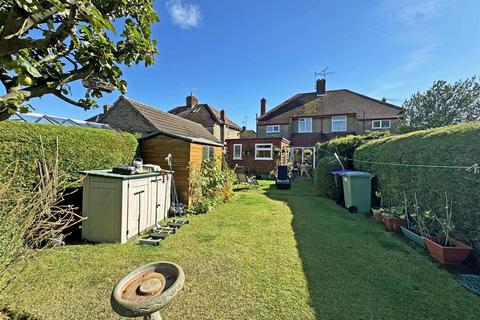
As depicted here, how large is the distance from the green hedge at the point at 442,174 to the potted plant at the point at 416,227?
0.73 feet

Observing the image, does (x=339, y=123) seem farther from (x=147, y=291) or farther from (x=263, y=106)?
(x=147, y=291)

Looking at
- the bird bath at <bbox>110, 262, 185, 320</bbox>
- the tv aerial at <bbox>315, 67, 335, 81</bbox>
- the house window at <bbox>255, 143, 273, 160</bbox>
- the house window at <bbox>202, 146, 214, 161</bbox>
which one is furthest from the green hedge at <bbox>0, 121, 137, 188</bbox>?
the tv aerial at <bbox>315, 67, 335, 81</bbox>

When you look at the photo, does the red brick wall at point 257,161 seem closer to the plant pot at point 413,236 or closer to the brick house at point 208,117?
the brick house at point 208,117

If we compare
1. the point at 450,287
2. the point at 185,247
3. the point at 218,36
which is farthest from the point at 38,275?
the point at 218,36

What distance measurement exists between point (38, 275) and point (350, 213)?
7.43 m

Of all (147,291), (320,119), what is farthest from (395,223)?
(320,119)

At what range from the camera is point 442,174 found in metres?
4.06

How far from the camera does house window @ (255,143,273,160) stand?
17.6 m

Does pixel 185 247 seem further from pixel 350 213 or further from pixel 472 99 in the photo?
pixel 472 99

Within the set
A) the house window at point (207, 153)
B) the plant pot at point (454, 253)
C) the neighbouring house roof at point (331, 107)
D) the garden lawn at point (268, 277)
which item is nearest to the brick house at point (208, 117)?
the neighbouring house roof at point (331, 107)

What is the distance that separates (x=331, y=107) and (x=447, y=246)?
22118mm

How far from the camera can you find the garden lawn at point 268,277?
2443mm

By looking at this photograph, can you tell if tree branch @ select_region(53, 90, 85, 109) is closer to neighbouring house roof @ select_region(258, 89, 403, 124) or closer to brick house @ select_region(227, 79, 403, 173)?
brick house @ select_region(227, 79, 403, 173)

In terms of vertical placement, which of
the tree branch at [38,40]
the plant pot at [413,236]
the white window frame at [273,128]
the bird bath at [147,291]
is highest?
the white window frame at [273,128]
